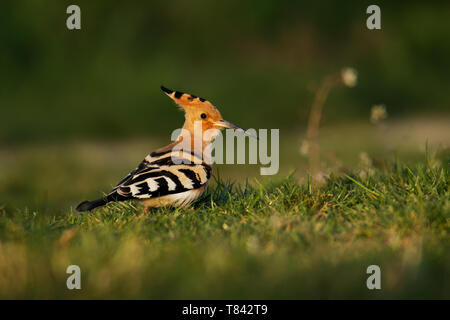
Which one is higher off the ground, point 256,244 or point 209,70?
point 209,70

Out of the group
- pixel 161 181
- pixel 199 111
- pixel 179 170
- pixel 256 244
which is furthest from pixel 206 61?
pixel 256 244

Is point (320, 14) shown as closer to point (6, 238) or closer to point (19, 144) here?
point (19, 144)

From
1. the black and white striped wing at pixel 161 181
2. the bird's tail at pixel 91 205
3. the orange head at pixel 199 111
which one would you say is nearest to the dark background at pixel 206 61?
the orange head at pixel 199 111

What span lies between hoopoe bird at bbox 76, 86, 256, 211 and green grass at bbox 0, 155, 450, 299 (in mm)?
128

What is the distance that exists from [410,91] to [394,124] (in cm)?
123

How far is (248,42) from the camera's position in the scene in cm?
1253

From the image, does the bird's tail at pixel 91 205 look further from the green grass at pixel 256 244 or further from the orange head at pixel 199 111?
the orange head at pixel 199 111

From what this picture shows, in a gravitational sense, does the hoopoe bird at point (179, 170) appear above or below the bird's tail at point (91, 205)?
above

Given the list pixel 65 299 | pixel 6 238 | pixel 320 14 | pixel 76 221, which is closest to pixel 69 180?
pixel 76 221

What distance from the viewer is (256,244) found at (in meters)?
3.30

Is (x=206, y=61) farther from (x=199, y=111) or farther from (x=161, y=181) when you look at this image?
(x=161, y=181)

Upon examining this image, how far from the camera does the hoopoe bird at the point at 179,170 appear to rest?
3943mm

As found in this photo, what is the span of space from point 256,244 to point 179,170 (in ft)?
3.21

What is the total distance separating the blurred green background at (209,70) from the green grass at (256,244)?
5066 millimetres
